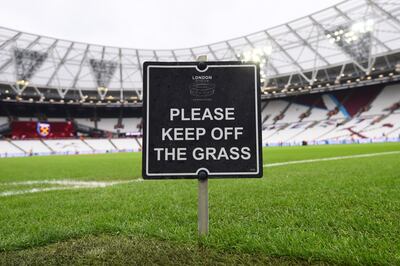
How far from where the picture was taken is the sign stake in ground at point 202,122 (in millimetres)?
2055

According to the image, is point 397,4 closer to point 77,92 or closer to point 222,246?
point 222,246

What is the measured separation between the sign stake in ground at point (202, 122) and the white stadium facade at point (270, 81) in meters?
38.8

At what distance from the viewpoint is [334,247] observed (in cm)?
183

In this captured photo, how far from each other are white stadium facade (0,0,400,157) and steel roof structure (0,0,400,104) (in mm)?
132

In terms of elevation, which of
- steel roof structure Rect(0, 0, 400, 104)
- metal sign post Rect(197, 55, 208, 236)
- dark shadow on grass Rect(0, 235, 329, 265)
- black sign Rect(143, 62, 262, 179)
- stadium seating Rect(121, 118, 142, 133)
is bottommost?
dark shadow on grass Rect(0, 235, 329, 265)

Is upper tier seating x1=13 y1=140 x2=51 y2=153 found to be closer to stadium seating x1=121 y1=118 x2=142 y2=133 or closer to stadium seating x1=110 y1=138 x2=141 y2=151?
stadium seating x1=110 y1=138 x2=141 y2=151

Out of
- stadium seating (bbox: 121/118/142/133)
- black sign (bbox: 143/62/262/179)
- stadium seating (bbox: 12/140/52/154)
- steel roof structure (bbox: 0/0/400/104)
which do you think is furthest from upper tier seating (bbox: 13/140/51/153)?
black sign (bbox: 143/62/262/179)

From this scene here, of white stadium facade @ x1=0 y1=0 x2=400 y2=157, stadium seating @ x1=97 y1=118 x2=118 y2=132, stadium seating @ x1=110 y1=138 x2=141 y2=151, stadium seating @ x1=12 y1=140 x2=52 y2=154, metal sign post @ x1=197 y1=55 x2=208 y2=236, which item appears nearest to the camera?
metal sign post @ x1=197 y1=55 x2=208 y2=236

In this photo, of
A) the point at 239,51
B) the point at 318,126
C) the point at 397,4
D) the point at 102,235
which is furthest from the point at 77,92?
the point at 102,235

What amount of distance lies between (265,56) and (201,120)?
48.3 meters

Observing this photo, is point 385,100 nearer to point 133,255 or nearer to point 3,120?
point 133,255

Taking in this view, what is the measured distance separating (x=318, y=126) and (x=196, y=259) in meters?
46.8

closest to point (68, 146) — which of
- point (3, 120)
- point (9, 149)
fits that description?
point (9, 149)

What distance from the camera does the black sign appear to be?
2.05m
